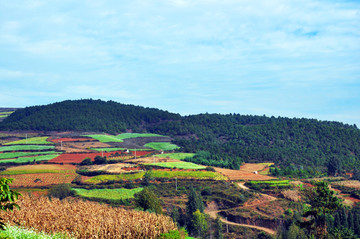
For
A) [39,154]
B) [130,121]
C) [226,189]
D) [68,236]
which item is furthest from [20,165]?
[130,121]

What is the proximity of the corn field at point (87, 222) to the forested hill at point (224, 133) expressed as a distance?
77.6m

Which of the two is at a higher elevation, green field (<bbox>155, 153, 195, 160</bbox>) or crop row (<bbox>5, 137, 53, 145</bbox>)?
crop row (<bbox>5, 137, 53, 145</bbox>)

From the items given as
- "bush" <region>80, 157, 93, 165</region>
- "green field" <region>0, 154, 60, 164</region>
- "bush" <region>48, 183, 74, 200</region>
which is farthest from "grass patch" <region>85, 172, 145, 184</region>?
"green field" <region>0, 154, 60, 164</region>

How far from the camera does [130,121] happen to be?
17638 cm

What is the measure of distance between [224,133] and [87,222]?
14030cm

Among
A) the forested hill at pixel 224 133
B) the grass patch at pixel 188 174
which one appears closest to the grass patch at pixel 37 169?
Answer: the grass patch at pixel 188 174

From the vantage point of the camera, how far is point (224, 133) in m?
163

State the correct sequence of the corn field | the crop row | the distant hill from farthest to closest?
the distant hill < the crop row < the corn field

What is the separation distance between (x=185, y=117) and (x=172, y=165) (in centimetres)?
9364

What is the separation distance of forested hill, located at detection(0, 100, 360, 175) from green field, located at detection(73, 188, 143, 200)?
36.4 meters

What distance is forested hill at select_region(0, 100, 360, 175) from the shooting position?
11619 centimetres

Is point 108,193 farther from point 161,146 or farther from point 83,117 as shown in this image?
point 83,117

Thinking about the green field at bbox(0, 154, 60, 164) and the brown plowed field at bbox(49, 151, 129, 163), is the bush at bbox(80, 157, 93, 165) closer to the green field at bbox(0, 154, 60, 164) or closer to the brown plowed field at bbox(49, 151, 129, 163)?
the brown plowed field at bbox(49, 151, 129, 163)

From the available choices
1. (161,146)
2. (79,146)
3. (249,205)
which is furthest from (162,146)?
(249,205)
